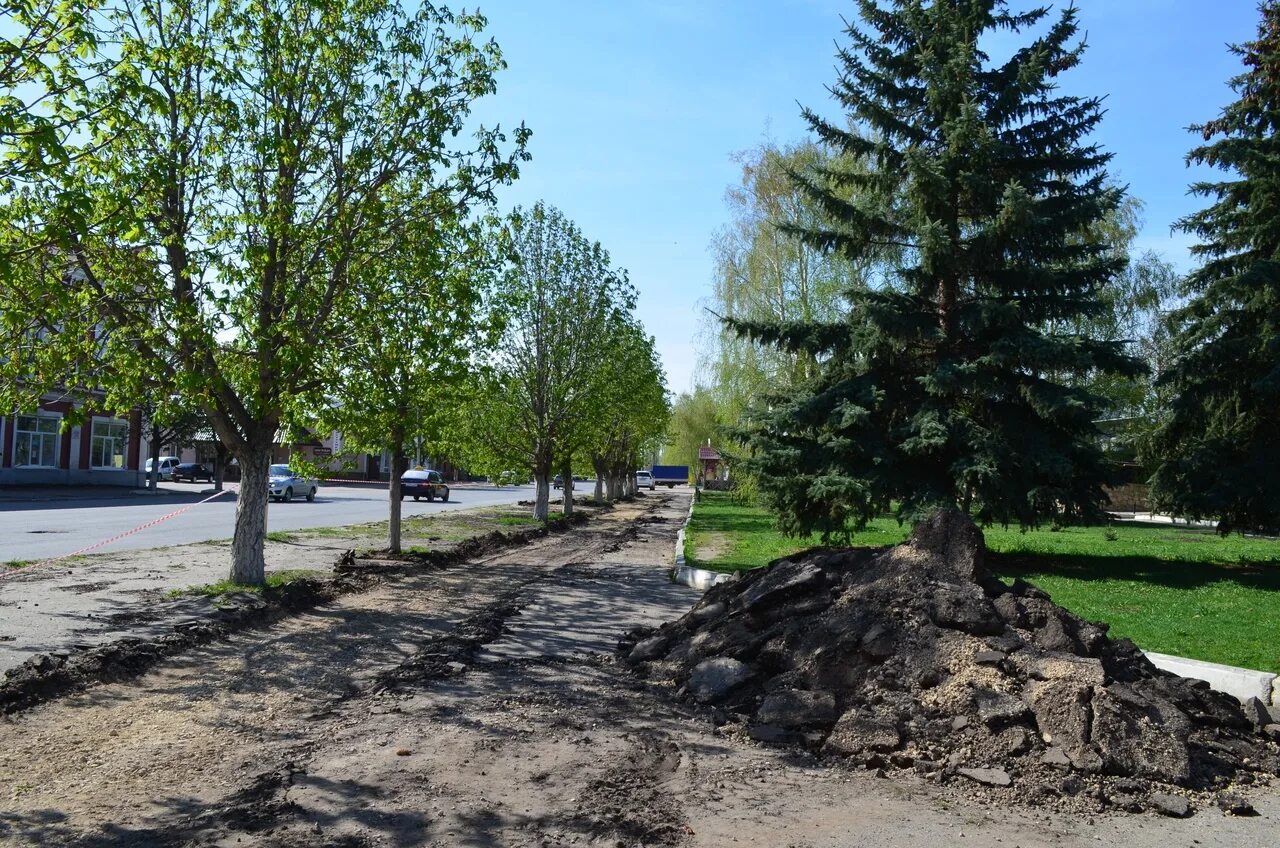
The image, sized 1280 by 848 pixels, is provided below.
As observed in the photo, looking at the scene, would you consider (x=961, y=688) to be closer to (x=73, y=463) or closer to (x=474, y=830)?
(x=474, y=830)

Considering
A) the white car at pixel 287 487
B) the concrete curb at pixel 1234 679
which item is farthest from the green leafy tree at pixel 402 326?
the white car at pixel 287 487

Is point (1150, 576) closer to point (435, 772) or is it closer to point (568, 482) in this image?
point (435, 772)

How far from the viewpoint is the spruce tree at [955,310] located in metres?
14.6

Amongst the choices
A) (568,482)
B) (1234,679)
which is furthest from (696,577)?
(568,482)

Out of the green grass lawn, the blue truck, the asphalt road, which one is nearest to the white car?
the asphalt road

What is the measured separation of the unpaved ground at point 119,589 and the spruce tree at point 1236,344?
14.2 metres

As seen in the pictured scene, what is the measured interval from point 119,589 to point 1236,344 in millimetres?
17656

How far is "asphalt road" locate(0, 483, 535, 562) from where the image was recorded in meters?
17.2

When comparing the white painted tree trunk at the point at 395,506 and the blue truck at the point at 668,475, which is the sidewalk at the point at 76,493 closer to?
the white painted tree trunk at the point at 395,506

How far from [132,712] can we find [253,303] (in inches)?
251

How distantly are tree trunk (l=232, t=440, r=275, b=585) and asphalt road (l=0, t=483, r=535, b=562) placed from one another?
532 centimetres

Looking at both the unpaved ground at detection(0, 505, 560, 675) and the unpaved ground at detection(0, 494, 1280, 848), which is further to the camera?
the unpaved ground at detection(0, 505, 560, 675)

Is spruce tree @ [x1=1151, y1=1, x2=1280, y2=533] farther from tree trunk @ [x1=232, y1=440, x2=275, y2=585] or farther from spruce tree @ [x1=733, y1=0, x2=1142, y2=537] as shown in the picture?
tree trunk @ [x1=232, y1=440, x2=275, y2=585]

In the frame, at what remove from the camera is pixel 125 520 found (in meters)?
24.0
